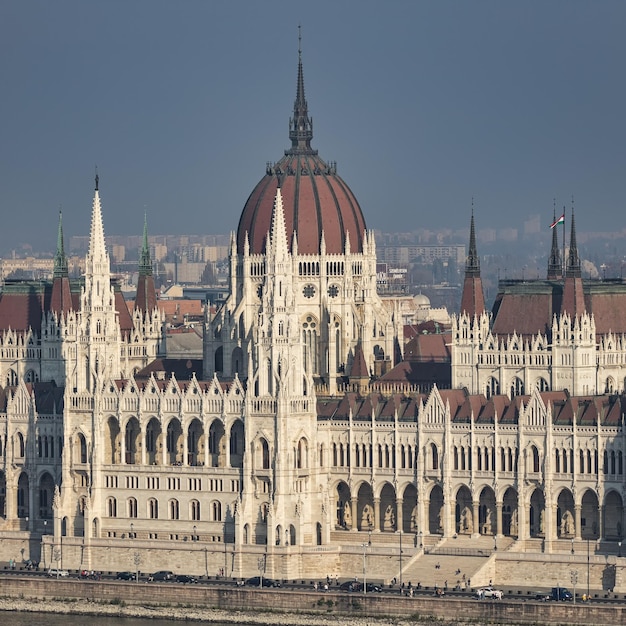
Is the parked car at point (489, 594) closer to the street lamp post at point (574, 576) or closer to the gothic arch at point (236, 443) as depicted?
the street lamp post at point (574, 576)

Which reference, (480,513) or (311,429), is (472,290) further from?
(480,513)

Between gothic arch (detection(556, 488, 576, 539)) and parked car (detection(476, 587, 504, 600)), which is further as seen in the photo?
gothic arch (detection(556, 488, 576, 539))

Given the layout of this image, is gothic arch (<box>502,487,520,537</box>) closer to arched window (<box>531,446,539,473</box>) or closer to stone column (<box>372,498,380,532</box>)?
arched window (<box>531,446,539,473</box>)

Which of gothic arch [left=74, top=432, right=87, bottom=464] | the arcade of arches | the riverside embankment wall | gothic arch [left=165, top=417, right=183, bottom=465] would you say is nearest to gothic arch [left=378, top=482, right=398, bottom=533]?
the arcade of arches

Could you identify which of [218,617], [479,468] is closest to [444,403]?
[479,468]

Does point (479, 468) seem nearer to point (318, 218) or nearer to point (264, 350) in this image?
point (264, 350)
